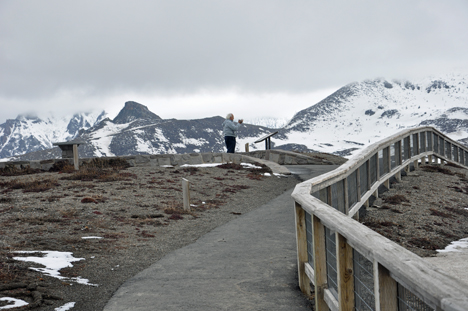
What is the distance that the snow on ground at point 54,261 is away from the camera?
5242mm

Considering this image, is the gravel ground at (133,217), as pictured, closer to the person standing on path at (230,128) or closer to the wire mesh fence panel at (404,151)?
the wire mesh fence panel at (404,151)

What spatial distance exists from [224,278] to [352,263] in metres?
2.66

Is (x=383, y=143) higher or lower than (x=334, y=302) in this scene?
higher

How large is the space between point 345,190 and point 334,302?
4.04 m

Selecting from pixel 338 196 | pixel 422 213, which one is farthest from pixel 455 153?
pixel 338 196

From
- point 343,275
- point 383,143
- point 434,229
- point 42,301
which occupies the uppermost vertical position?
point 383,143

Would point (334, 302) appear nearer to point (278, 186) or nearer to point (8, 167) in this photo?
point (278, 186)

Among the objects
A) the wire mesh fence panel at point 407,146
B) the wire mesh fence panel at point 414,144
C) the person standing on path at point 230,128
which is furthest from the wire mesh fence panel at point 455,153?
the person standing on path at point 230,128

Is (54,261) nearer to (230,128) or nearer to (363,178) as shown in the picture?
(363,178)

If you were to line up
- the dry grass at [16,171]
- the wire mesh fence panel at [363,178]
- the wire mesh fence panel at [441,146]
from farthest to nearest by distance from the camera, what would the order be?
the wire mesh fence panel at [441,146]
the dry grass at [16,171]
the wire mesh fence panel at [363,178]

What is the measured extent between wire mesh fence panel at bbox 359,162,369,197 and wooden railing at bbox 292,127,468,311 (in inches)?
12.0

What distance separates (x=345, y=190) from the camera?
284 inches

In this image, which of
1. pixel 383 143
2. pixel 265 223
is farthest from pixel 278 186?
pixel 265 223

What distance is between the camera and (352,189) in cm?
798
